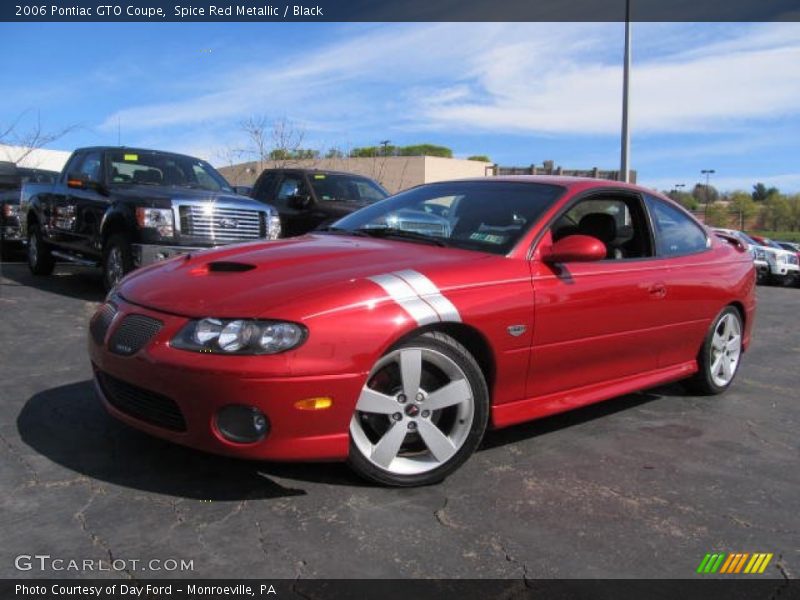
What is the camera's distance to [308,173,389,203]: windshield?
1086 cm

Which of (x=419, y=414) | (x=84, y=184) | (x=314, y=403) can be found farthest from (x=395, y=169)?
(x=314, y=403)

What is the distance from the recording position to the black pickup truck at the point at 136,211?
24.7 feet

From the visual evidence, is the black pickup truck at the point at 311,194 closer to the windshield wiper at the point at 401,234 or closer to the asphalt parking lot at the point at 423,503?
the windshield wiper at the point at 401,234

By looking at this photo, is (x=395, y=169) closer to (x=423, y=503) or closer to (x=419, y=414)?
(x=419, y=414)

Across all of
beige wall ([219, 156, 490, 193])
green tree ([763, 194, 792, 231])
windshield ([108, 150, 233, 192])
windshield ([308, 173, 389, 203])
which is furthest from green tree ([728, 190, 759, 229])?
windshield ([108, 150, 233, 192])

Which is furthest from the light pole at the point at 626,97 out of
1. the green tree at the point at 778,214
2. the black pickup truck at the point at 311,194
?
the green tree at the point at 778,214

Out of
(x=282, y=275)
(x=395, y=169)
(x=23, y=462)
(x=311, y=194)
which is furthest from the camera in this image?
(x=395, y=169)

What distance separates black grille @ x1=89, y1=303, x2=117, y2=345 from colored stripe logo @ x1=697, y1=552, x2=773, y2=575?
9.02ft

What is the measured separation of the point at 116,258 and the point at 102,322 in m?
4.57

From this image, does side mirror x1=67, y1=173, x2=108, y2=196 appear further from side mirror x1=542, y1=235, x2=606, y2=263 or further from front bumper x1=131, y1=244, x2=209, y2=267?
side mirror x1=542, y1=235, x2=606, y2=263

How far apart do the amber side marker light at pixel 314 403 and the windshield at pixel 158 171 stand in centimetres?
607

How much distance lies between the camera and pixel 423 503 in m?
3.21

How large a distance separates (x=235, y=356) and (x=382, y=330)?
616mm

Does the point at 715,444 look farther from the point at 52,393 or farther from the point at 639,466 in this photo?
the point at 52,393
